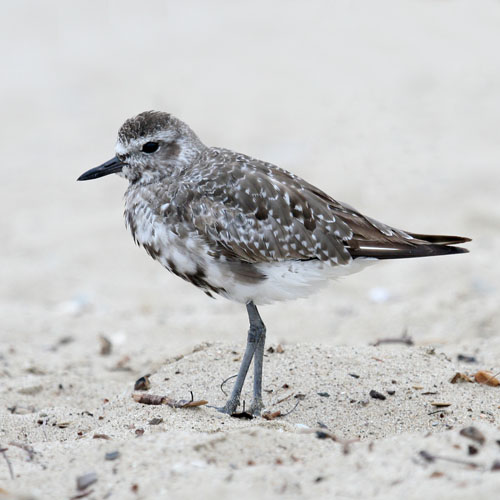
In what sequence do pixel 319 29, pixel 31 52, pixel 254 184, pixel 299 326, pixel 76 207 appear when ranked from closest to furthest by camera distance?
pixel 254 184, pixel 299 326, pixel 76 207, pixel 319 29, pixel 31 52

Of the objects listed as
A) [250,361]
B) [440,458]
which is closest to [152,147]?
[250,361]

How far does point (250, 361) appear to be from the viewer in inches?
222

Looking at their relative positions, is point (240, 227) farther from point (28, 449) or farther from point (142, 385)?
point (28, 449)

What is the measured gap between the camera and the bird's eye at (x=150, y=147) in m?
5.72

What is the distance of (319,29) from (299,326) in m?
8.65

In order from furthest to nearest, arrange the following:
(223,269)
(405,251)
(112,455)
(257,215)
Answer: (405,251) < (257,215) < (223,269) < (112,455)

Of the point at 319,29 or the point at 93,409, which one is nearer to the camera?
the point at 93,409

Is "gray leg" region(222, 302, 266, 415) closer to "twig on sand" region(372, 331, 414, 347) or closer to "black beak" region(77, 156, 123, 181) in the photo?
"black beak" region(77, 156, 123, 181)

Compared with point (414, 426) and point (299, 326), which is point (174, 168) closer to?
point (414, 426)

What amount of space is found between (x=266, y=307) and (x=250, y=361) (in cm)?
356

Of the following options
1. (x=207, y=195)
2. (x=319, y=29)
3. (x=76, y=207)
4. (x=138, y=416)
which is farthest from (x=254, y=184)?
(x=319, y=29)

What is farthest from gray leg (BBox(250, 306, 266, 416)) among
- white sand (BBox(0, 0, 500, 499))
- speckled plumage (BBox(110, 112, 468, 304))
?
speckled plumage (BBox(110, 112, 468, 304))

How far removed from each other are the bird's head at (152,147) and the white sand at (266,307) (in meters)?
1.53

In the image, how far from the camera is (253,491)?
3.55 m
